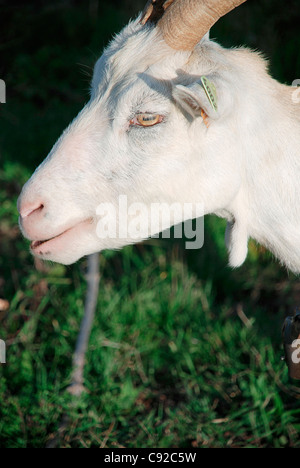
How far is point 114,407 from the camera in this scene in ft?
10.6

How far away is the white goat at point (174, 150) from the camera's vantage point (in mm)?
2104

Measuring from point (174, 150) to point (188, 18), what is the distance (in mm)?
507

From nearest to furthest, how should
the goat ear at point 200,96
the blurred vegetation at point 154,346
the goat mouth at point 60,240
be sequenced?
the goat ear at point 200,96 → the goat mouth at point 60,240 → the blurred vegetation at point 154,346

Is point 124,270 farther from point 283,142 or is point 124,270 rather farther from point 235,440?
point 283,142

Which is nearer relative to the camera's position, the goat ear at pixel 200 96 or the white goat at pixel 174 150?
the goat ear at pixel 200 96

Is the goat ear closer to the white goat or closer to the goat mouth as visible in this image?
the white goat

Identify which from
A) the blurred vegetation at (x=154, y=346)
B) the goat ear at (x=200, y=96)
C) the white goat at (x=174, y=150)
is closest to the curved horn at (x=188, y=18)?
the white goat at (x=174, y=150)

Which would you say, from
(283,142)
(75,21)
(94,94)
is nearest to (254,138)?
(283,142)

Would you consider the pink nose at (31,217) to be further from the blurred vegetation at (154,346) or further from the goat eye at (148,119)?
the blurred vegetation at (154,346)

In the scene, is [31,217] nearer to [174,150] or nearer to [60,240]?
[60,240]

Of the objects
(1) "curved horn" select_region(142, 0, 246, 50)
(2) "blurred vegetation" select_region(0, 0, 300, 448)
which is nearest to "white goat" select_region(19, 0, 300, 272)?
(1) "curved horn" select_region(142, 0, 246, 50)

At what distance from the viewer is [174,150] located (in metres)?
2.11

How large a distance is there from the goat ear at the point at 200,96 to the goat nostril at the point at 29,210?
2.21 ft

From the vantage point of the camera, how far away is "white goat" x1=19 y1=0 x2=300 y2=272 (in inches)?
82.8
